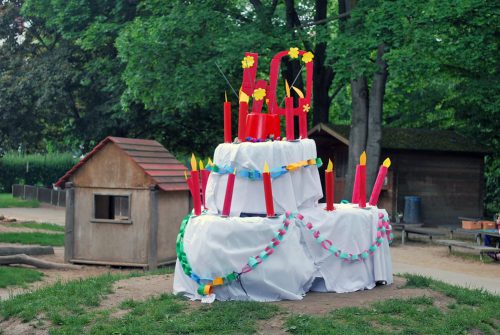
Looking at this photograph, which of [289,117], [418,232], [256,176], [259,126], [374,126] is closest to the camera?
[256,176]

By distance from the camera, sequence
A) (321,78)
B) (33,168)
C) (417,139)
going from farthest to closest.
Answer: (33,168) → (321,78) → (417,139)

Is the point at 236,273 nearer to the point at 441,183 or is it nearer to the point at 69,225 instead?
the point at 69,225

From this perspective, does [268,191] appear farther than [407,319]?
Yes

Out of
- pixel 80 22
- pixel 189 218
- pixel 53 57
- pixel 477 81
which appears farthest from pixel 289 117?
pixel 53 57

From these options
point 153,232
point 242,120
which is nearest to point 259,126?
point 242,120

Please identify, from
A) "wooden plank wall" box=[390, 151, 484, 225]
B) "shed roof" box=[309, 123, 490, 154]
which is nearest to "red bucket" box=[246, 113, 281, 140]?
"shed roof" box=[309, 123, 490, 154]

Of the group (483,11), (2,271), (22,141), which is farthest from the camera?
(22,141)

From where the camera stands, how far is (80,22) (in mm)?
30016

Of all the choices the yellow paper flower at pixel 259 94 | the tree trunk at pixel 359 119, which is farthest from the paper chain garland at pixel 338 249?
the tree trunk at pixel 359 119

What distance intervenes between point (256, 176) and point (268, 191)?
1.28 ft

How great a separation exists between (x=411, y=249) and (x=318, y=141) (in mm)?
8314

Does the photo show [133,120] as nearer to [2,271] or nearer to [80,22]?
[80,22]

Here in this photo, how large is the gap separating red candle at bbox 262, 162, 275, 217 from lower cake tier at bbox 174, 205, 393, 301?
0.15m

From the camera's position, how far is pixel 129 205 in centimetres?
1571
